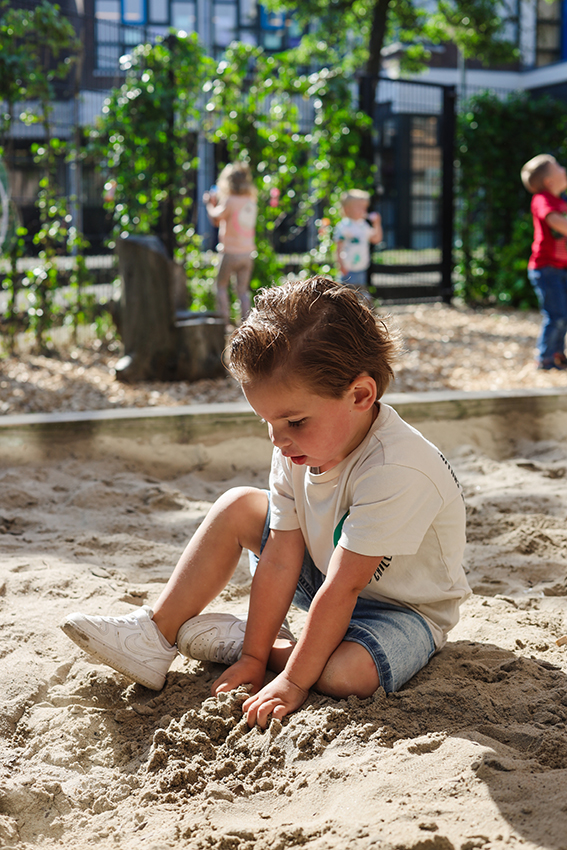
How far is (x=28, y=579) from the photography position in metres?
2.31

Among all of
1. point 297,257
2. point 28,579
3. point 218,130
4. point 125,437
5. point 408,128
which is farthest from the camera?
point 408,128

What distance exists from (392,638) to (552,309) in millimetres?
4626

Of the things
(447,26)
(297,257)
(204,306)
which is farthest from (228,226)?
(447,26)

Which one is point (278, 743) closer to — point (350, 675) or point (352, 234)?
point (350, 675)

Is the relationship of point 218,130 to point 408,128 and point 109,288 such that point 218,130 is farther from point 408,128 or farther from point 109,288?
point 408,128

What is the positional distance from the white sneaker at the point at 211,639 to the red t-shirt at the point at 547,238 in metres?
4.70

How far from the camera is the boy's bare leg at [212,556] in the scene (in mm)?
1943

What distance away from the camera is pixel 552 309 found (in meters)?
5.84

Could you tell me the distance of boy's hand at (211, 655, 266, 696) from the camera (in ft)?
5.82

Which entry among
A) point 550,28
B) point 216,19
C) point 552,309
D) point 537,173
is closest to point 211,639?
point 552,309

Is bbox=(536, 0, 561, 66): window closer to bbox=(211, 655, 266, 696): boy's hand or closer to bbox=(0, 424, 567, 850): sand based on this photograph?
bbox=(0, 424, 567, 850): sand

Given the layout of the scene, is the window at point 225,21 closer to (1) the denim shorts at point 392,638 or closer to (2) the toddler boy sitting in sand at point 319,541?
(2) the toddler boy sitting in sand at point 319,541

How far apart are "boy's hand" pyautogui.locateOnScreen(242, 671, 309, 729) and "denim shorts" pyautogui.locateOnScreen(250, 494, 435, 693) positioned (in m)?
0.16

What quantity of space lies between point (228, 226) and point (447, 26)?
23.2 ft
